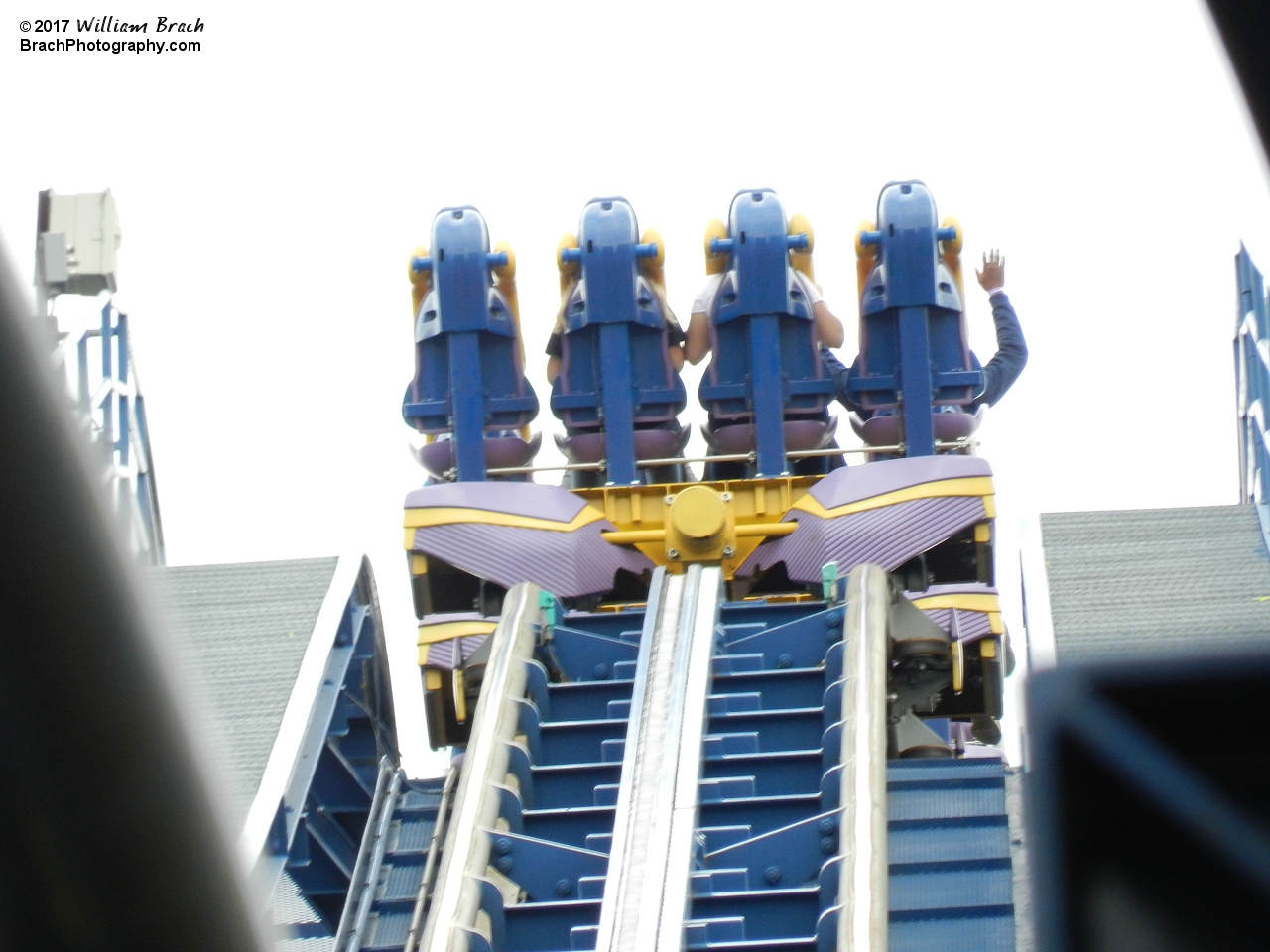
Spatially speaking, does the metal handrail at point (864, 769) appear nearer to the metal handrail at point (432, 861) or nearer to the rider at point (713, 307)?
the metal handrail at point (432, 861)

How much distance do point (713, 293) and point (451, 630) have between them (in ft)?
8.81

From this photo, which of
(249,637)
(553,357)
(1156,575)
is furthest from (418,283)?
(1156,575)

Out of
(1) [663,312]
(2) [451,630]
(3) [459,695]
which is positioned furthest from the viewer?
(1) [663,312]

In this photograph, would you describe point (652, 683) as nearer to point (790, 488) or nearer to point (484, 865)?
point (484, 865)

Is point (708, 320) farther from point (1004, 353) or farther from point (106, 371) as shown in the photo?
point (106, 371)

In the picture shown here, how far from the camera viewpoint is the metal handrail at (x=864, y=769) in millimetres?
5797

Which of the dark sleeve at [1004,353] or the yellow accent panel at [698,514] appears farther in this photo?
the dark sleeve at [1004,353]

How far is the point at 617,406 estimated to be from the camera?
33.4 ft

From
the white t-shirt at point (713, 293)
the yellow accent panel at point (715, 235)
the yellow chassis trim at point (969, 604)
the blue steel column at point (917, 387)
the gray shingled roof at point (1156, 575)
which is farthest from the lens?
the yellow accent panel at point (715, 235)

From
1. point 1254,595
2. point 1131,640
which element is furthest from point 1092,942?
point 1254,595

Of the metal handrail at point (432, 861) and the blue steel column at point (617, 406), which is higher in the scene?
the blue steel column at point (617, 406)

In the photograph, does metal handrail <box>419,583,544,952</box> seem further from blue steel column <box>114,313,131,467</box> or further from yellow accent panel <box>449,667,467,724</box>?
blue steel column <box>114,313,131,467</box>

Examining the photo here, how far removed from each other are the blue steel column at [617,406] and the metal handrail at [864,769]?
2175 millimetres

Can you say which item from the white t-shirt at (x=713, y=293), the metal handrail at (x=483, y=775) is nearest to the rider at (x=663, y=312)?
the white t-shirt at (x=713, y=293)
